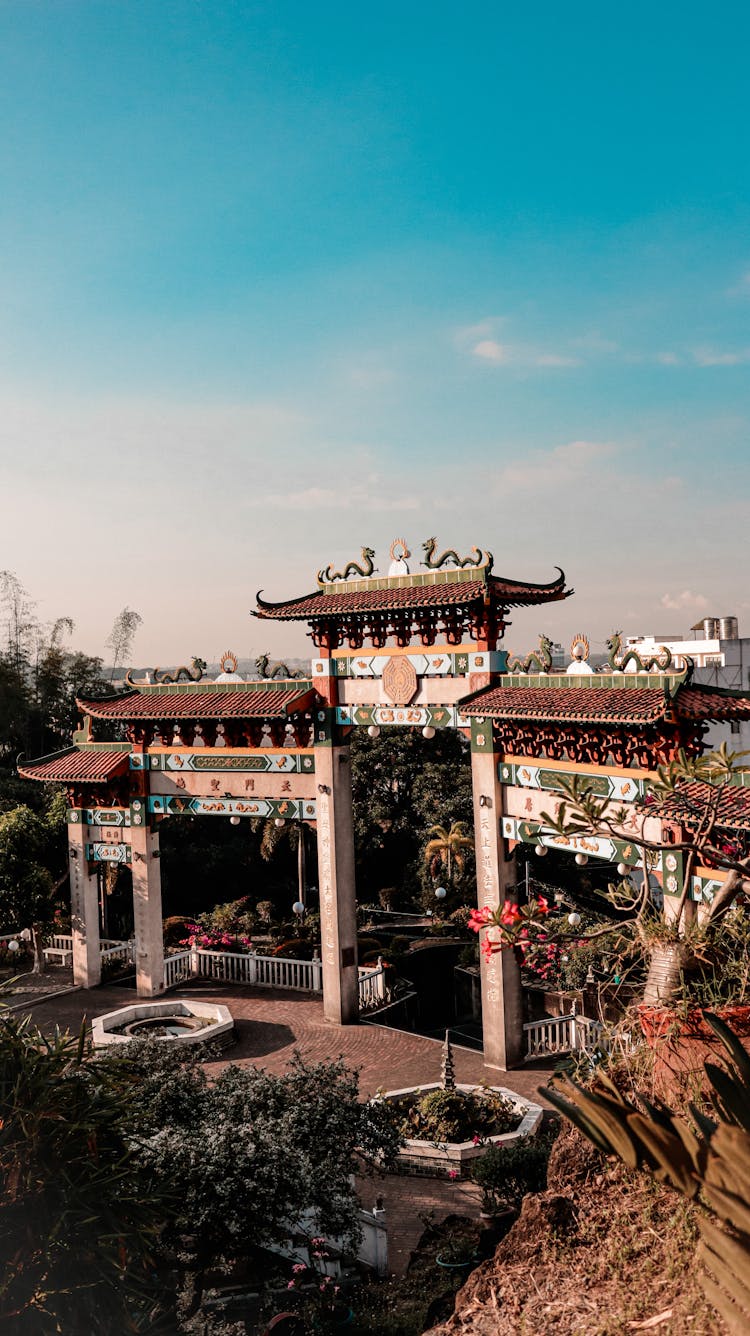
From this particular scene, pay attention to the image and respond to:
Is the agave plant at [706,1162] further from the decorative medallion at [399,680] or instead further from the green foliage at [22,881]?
the green foliage at [22,881]

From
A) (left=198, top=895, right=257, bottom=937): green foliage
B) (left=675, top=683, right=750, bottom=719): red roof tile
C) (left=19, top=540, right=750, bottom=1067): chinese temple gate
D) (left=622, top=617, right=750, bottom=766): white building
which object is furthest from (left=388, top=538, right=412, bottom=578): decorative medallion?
(left=622, top=617, right=750, bottom=766): white building

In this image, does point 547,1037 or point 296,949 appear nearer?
point 547,1037

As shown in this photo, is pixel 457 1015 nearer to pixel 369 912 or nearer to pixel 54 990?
pixel 369 912

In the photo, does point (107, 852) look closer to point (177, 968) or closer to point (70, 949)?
point (177, 968)

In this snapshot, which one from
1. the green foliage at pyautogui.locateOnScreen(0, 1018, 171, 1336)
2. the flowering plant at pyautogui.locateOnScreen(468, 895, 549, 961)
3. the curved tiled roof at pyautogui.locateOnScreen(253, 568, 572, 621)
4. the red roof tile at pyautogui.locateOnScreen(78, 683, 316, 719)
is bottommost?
the green foliage at pyautogui.locateOnScreen(0, 1018, 171, 1336)

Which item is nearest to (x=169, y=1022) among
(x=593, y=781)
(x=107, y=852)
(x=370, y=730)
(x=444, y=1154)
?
(x=107, y=852)

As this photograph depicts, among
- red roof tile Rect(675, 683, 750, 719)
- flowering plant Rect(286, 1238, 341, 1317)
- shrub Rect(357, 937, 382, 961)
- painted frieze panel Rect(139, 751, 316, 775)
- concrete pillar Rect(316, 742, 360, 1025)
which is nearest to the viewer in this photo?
flowering plant Rect(286, 1238, 341, 1317)

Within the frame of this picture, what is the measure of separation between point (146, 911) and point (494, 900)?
22.0 feet

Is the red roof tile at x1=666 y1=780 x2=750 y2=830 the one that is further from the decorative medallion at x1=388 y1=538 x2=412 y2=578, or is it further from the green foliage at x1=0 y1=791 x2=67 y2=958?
the green foliage at x1=0 y1=791 x2=67 y2=958

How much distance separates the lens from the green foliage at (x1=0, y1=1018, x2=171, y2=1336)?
5148 millimetres

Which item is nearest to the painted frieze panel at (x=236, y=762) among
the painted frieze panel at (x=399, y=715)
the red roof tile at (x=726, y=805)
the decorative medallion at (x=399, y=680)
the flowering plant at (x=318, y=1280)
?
the painted frieze panel at (x=399, y=715)

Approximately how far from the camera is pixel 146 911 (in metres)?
16.4

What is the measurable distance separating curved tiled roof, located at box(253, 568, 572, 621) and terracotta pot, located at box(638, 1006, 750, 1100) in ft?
27.5

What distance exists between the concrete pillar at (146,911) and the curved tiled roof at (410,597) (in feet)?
15.2
